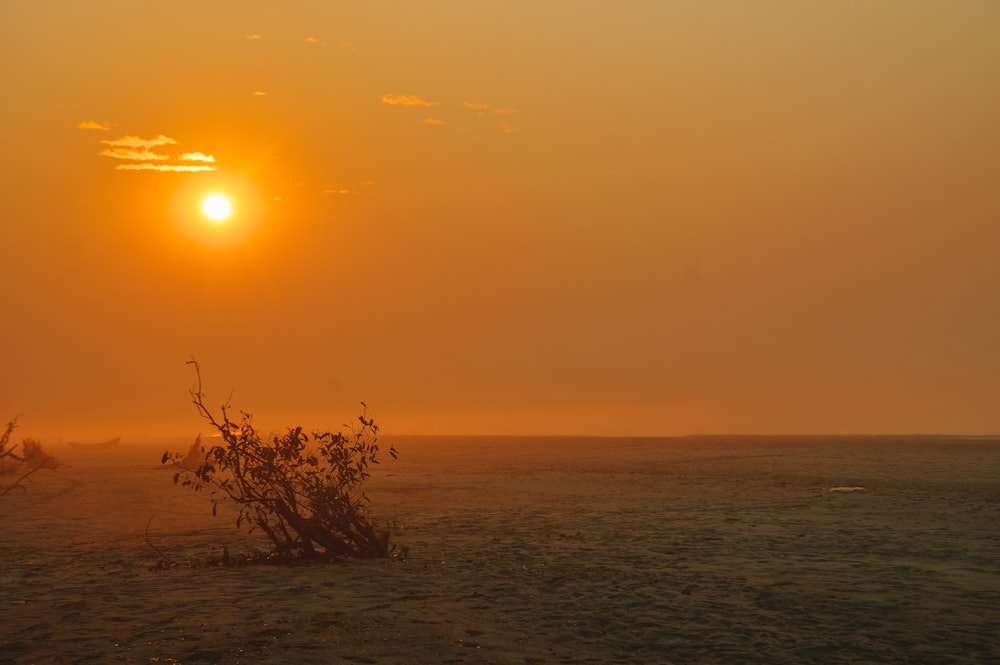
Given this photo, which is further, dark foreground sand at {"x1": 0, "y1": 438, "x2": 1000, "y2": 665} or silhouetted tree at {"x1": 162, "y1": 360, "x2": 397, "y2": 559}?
silhouetted tree at {"x1": 162, "y1": 360, "x2": 397, "y2": 559}

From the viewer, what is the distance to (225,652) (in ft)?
38.0

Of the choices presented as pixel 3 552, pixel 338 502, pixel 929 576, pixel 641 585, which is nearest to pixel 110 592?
pixel 338 502

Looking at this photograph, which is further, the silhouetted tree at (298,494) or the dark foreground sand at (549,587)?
the silhouetted tree at (298,494)

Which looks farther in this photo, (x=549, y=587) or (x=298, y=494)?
(x=298, y=494)

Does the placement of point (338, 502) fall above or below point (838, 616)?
above

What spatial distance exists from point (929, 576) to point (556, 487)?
2091 cm

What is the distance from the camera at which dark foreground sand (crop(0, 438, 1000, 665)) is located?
12.0 metres

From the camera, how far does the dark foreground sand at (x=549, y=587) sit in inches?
471

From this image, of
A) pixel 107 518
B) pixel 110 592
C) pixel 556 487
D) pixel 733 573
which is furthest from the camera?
pixel 556 487

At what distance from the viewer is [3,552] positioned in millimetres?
20438

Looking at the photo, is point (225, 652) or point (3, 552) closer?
point (225, 652)

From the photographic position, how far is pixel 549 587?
15.8 meters

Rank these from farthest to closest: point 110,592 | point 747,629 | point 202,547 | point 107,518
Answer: point 107,518 < point 202,547 < point 110,592 < point 747,629

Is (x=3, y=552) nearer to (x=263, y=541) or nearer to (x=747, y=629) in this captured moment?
(x=263, y=541)
